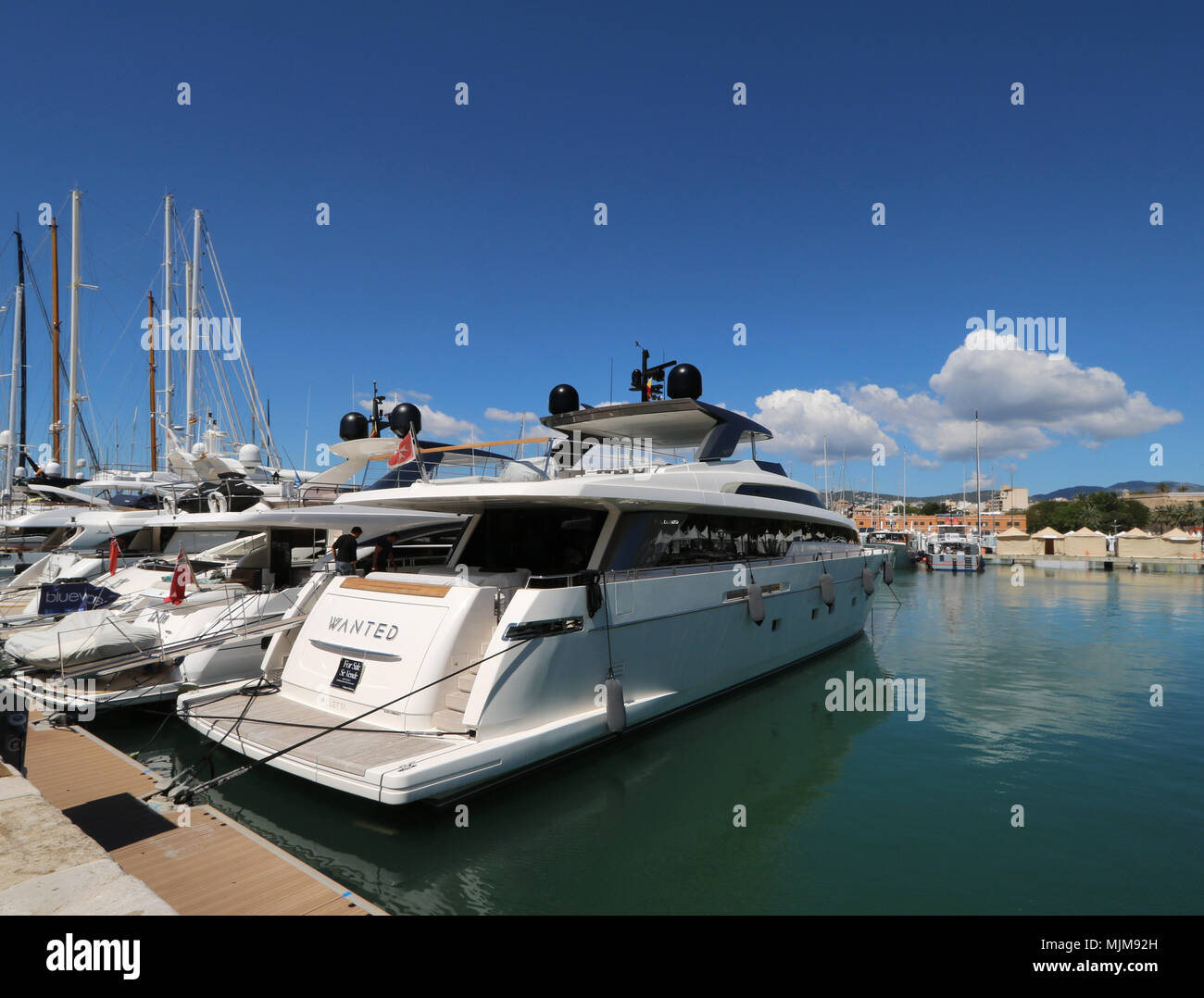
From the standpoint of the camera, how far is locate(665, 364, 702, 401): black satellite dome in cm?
1275

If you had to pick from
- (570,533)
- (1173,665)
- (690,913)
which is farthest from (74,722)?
(1173,665)

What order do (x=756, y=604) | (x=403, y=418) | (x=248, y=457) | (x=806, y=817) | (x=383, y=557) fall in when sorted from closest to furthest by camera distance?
(x=806, y=817)
(x=756, y=604)
(x=383, y=557)
(x=403, y=418)
(x=248, y=457)

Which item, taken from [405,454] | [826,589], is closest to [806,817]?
[826,589]

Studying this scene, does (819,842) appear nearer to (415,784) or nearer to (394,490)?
(415,784)

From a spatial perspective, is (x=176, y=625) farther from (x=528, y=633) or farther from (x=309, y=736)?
(x=528, y=633)

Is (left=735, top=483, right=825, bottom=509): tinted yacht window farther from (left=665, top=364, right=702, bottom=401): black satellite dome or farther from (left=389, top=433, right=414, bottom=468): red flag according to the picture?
(left=389, top=433, right=414, bottom=468): red flag

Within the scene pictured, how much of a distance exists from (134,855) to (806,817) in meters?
5.92

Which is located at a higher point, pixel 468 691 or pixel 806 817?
pixel 468 691

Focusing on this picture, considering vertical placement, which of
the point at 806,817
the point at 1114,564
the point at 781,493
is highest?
the point at 781,493

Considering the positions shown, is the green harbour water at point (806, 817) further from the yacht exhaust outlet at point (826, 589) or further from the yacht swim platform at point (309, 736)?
the yacht exhaust outlet at point (826, 589)

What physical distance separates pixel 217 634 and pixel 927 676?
41.5ft

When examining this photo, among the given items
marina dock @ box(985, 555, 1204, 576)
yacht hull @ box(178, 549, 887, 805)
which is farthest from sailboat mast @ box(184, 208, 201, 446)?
marina dock @ box(985, 555, 1204, 576)

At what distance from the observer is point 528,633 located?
666 cm
